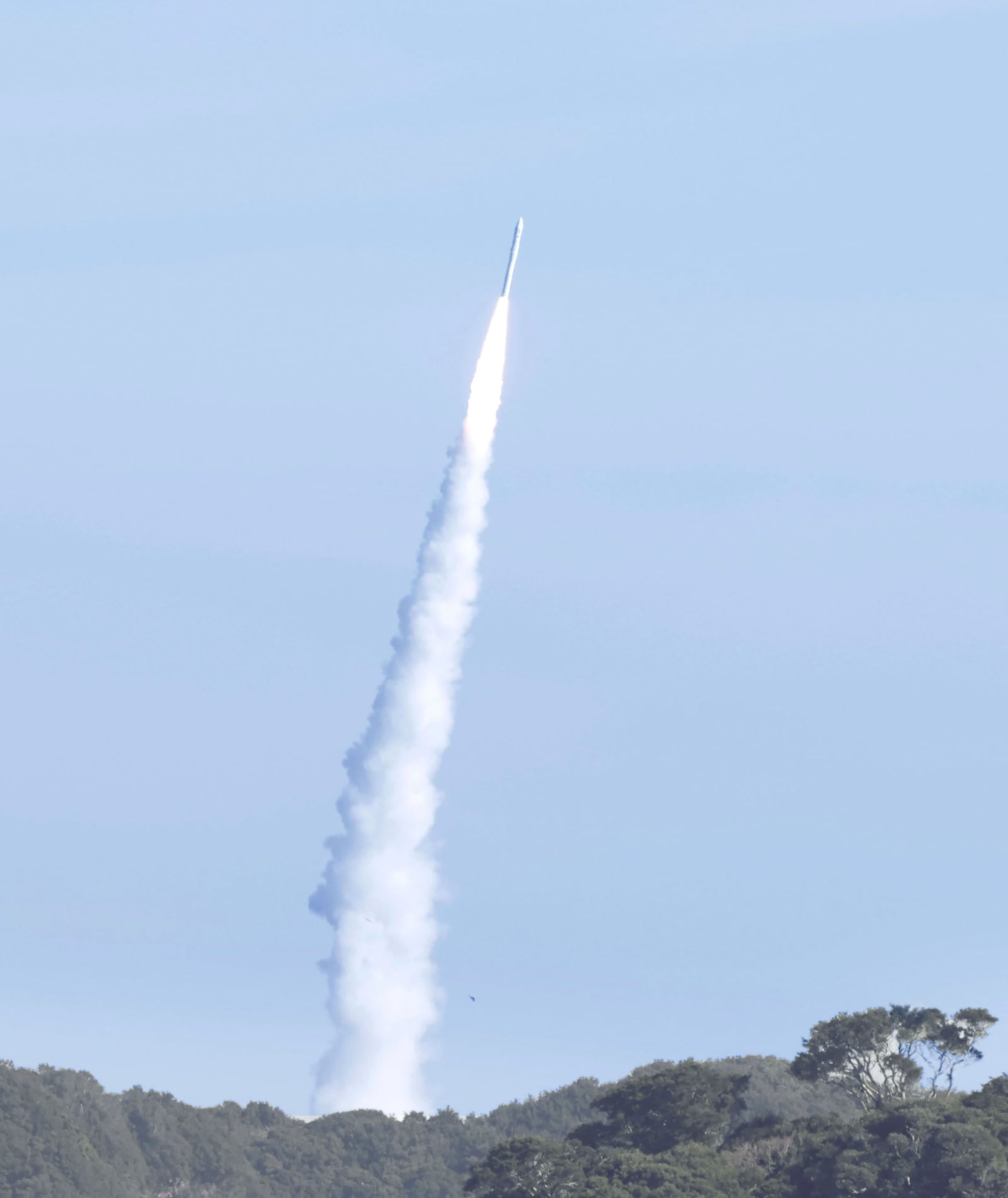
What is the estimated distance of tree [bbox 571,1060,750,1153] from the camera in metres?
138

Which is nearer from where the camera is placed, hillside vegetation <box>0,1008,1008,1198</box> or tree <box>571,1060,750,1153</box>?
hillside vegetation <box>0,1008,1008,1198</box>

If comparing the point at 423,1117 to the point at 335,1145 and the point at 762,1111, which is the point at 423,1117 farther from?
the point at 762,1111

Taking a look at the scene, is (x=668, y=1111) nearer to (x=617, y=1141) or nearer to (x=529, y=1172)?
(x=617, y=1141)

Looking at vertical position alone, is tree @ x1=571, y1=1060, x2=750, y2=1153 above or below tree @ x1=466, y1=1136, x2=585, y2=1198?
above

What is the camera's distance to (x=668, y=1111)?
455ft

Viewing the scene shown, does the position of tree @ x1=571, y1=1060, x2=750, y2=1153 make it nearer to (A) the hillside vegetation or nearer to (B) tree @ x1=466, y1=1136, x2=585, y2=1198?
(A) the hillside vegetation

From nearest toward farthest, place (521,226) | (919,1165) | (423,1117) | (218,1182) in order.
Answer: (919,1165) → (521,226) → (218,1182) → (423,1117)

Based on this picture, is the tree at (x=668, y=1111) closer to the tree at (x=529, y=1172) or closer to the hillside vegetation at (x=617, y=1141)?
the hillside vegetation at (x=617, y=1141)

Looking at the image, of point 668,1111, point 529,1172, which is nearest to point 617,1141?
point 668,1111

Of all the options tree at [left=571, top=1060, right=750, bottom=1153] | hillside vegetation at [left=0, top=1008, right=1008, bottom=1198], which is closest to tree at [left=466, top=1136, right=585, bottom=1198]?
hillside vegetation at [left=0, top=1008, right=1008, bottom=1198]

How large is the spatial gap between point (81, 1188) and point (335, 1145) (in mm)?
27666

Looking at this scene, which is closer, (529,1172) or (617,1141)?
(529,1172)

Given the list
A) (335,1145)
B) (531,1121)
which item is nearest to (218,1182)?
(335,1145)

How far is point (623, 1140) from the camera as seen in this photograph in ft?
454
